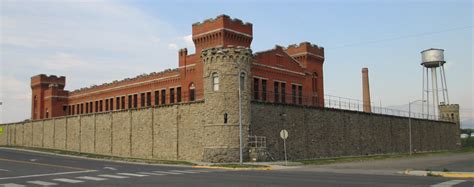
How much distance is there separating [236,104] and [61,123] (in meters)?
35.9

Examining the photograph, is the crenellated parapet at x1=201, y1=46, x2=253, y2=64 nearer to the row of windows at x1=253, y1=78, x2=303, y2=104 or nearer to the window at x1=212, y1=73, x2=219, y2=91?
the window at x1=212, y1=73, x2=219, y2=91

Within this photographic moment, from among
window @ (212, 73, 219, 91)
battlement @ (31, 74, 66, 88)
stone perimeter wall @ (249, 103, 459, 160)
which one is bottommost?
stone perimeter wall @ (249, 103, 459, 160)

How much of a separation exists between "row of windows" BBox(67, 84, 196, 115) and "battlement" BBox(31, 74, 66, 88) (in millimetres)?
6451

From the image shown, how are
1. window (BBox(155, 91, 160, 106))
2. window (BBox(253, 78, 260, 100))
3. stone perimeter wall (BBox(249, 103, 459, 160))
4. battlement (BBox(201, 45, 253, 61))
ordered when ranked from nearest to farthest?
battlement (BBox(201, 45, 253, 61))
stone perimeter wall (BBox(249, 103, 459, 160))
window (BBox(253, 78, 260, 100))
window (BBox(155, 91, 160, 106))

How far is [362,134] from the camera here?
55312 mm

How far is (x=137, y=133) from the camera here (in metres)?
48.5

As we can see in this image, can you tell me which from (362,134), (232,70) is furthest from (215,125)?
(362,134)

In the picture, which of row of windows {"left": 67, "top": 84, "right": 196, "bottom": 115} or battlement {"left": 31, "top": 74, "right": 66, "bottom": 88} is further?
battlement {"left": 31, "top": 74, "right": 66, "bottom": 88}

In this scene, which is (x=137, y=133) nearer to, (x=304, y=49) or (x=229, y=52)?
(x=229, y=52)

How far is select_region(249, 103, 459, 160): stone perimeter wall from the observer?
1671 inches

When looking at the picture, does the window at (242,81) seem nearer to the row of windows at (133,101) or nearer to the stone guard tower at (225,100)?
the stone guard tower at (225,100)

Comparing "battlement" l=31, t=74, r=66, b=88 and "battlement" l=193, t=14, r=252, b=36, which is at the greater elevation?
"battlement" l=193, t=14, r=252, b=36

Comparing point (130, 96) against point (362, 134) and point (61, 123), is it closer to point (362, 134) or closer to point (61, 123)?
point (61, 123)

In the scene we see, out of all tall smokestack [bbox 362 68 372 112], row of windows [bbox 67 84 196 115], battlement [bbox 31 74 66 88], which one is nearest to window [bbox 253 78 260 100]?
row of windows [bbox 67 84 196 115]
